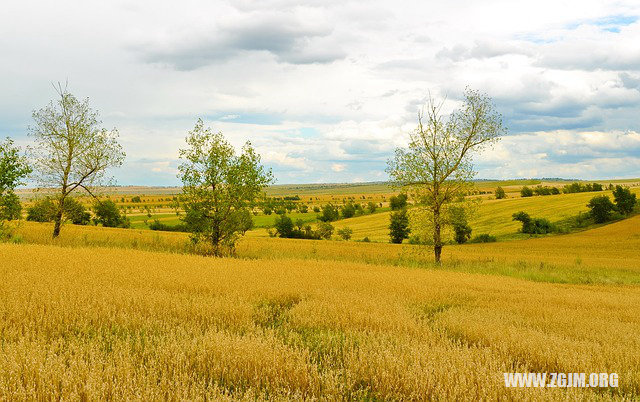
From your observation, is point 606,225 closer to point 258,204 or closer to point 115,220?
point 258,204

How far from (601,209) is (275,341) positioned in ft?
235

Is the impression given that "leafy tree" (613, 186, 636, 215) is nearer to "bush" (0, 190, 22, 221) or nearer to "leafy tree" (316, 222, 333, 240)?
"leafy tree" (316, 222, 333, 240)

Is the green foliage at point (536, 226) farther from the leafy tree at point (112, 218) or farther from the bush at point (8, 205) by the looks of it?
the leafy tree at point (112, 218)

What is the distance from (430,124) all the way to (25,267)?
23.9 metres

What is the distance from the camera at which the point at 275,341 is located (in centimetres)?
579

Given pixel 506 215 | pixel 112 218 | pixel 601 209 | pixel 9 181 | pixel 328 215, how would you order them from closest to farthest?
pixel 9 181
pixel 601 209
pixel 112 218
pixel 506 215
pixel 328 215

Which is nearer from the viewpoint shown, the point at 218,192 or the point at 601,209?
the point at 218,192

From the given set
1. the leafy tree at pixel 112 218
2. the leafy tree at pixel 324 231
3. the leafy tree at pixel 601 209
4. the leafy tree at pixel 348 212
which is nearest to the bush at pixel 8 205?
the leafy tree at pixel 112 218

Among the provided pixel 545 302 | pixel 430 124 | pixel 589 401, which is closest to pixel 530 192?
pixel 430 124

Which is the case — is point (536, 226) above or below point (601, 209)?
below

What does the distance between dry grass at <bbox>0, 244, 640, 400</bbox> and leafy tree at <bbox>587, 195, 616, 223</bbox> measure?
61664 mm

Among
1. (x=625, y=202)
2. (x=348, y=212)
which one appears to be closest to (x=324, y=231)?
(x=348, y=212)

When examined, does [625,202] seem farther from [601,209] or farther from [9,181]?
[9,181]

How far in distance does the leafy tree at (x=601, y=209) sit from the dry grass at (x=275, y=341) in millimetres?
A: 61664
